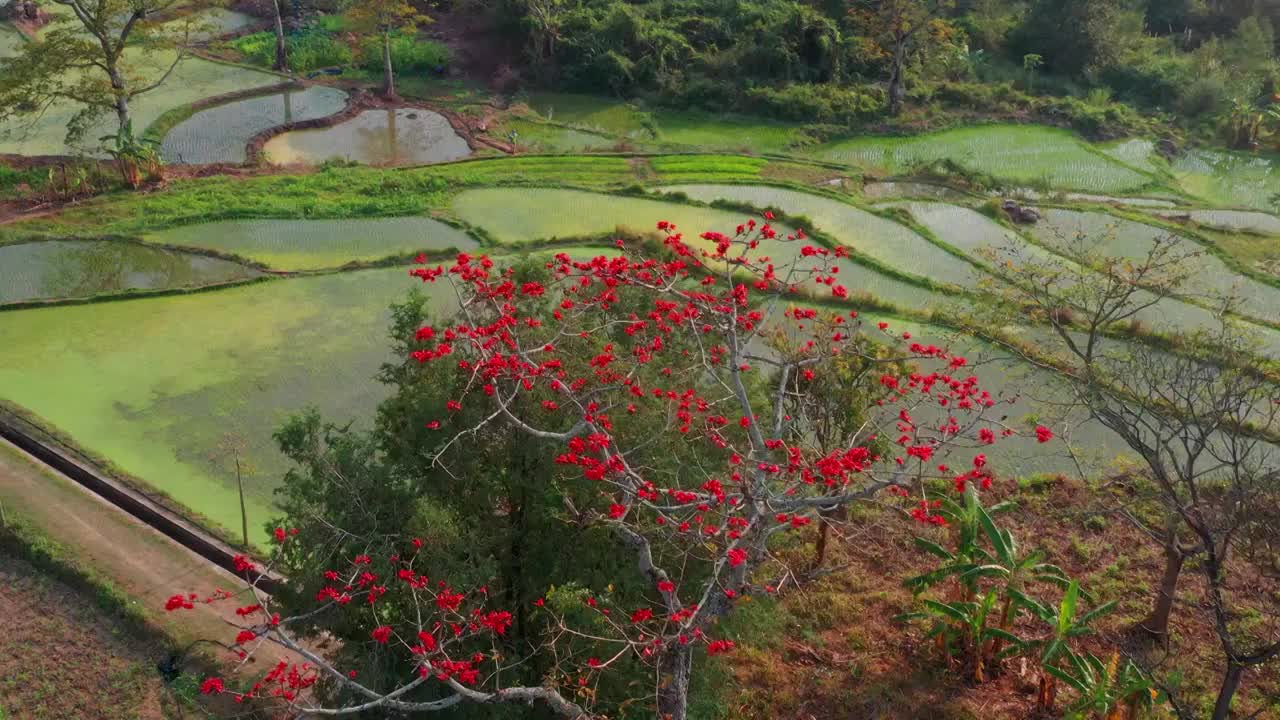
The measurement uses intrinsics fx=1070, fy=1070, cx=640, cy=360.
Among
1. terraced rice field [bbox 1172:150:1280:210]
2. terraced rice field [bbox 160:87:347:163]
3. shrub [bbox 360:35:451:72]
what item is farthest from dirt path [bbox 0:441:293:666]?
terraced rice field [bbox 1172:150:1280:210]

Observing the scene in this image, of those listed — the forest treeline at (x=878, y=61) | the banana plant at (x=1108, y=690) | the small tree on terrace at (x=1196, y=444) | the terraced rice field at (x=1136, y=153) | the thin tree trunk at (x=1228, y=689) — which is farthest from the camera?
the forest treeline at (x=878, y=61)

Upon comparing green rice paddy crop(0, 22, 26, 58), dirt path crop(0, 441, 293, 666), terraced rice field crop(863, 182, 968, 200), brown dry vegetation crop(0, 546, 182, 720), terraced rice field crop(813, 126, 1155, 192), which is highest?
green rice paddy crop(0, 22, 26, 58)

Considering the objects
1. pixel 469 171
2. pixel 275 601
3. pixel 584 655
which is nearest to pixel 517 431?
pixel 584 655

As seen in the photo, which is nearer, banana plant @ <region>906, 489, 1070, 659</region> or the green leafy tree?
banana plant @ <region>906, 489, 1070, 659</region>

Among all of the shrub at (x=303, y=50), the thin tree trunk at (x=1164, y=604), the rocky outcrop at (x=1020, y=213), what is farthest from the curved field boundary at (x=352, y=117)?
the thin tree trunk at (x=1164, y=604)

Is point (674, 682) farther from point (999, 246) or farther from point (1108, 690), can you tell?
point (999, 246)

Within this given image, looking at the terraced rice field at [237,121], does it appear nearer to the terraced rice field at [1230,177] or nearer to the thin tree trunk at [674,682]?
the thin tree trunk at [674,682]

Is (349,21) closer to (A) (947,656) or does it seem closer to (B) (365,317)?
(B) (365,317)

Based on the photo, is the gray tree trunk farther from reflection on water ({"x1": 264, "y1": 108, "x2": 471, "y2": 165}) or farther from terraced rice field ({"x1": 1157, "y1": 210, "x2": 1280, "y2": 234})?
reflection on water ({"x1": 264, "y1": 108, "x2": 471, "y2": 165})
